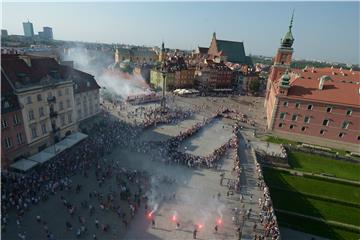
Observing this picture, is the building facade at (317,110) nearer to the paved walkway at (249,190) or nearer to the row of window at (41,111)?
the paved walkway at (249,190)

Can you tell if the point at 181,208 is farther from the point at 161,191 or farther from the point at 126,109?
the point at 126,109

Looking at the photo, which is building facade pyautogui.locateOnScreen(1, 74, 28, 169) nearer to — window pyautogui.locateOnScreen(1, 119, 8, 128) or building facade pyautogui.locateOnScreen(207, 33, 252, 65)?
window pyautogui.locateOnScreen(1, 119, 8, 128)

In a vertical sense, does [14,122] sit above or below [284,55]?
below

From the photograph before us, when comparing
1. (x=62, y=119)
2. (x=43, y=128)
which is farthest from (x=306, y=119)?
(x=43, y=128)

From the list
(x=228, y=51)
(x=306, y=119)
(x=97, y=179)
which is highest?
(x=228, y=51)

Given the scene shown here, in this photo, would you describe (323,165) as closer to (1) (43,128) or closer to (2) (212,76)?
(1) (43,128)

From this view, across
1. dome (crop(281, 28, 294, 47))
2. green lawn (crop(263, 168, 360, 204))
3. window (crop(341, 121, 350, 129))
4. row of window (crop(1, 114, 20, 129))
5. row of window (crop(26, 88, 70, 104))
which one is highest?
dome (crop(281, 28, 294, 47))

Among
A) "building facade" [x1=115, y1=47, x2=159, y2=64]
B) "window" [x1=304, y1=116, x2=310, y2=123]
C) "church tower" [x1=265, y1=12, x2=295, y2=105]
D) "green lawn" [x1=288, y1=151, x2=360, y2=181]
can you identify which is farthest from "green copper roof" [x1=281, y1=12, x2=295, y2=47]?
"building facade" [x1=115, y1=47, x2=159, y2=64]
